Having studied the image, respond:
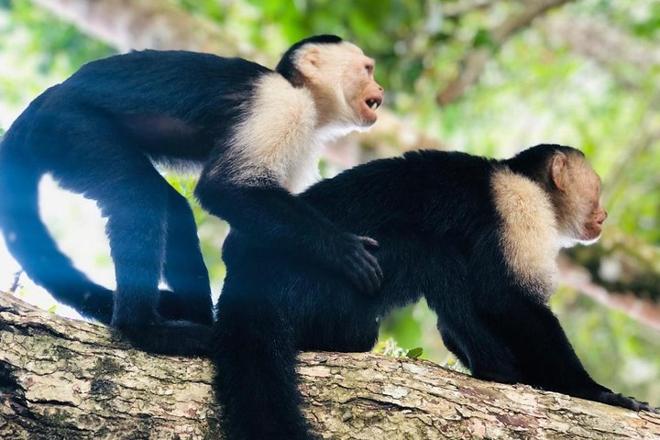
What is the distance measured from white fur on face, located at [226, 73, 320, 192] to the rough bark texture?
3.28 feet

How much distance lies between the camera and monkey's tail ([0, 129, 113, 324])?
3.21m

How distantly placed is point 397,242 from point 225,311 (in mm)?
809

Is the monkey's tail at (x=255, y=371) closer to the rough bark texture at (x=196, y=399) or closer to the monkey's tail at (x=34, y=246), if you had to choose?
the rough bark texture at (x=196, y=399)

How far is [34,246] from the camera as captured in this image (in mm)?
3219

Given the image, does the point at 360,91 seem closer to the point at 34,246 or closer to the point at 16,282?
the point at 34,246

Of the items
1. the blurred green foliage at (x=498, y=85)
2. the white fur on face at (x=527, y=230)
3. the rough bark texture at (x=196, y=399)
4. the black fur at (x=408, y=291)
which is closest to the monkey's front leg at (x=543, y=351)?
the black fur at (x=408, y=291)

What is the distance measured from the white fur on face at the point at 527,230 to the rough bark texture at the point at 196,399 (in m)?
0.65

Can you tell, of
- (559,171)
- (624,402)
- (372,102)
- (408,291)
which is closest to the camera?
(624,402)

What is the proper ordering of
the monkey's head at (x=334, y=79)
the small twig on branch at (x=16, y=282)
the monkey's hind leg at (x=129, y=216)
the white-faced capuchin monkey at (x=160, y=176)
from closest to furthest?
the monkey's hind leg at (x=129, y=216) → the white-faced capuchin monkey at (x=160, y=176) → the small twig on branch at (x=16, y=282) → the monkey's head at (x=334, y=79)

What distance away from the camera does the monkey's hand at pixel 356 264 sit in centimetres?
296

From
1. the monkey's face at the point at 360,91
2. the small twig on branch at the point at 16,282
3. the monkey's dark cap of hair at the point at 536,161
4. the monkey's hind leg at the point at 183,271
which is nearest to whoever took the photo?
the small twig on branch at the point at 16,282

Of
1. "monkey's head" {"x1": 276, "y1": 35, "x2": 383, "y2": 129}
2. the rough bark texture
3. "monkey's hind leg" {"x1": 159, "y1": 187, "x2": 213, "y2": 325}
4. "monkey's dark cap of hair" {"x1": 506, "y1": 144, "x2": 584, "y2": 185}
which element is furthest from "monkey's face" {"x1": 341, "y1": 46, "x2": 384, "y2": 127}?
the rough bark texture

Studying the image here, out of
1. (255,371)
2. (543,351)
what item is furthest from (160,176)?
(543,351)

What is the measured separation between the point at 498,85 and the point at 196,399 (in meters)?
7.97
